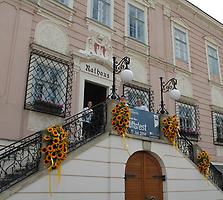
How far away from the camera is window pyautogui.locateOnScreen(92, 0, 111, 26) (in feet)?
36.4

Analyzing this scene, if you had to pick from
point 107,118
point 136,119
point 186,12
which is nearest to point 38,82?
point 107,118

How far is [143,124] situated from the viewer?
860cm

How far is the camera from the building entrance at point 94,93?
1071 cm

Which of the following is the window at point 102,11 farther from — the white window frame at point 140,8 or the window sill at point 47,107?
the window sill at point 47,107

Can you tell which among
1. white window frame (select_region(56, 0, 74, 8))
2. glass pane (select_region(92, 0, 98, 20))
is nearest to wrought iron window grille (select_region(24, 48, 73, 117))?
white window frame (select_region(56, 0, 74, 8))

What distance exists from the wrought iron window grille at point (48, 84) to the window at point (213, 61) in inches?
361

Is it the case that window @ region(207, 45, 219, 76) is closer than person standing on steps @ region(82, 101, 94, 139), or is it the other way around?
person standing on steps @ region(82, 101, 94, 139)

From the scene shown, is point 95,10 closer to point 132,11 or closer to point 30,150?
point 132,11

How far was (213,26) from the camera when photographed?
16.8 metres

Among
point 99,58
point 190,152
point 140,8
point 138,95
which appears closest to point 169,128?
point 190,152

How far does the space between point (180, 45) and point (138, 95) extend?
4478 mm

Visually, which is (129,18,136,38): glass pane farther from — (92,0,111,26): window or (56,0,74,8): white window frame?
(56,0,74,8): white window frame

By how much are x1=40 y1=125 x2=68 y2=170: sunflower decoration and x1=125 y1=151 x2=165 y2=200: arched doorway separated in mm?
2267

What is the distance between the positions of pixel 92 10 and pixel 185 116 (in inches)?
241
